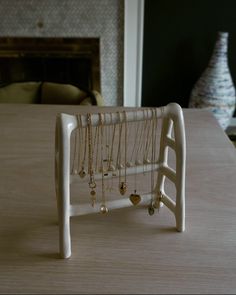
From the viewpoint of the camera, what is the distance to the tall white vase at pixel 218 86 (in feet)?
6.86

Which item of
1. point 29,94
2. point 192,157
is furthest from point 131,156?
point 29,94

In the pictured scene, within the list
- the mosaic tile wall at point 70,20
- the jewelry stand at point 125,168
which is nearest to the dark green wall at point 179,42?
the mosaic tile wall at point 70,20

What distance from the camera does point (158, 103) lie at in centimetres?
252

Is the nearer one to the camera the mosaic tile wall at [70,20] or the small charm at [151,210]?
the small charm at [151,210]

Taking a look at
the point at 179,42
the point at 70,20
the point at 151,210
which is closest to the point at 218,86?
the point at 179,42

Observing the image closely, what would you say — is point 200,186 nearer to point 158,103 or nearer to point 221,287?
point 221,287

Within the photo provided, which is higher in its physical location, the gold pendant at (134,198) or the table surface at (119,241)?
the gold pendant at (134,198)

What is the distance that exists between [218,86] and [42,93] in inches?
46.5

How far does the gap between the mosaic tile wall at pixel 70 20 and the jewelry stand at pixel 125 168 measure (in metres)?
1.86

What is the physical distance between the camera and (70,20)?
7.30ft

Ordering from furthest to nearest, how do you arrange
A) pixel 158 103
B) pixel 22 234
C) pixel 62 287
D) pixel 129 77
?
1. pixel 158 103
2. pixel 129 77
3. pixel 22 234
4. pixel 62 287

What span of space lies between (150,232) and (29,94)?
1139 millimetres

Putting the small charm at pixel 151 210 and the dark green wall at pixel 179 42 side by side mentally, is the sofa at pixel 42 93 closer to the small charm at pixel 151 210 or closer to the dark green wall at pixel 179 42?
the small charm at pixel 151 210

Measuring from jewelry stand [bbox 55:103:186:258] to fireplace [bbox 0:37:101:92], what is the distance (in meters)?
1.72
